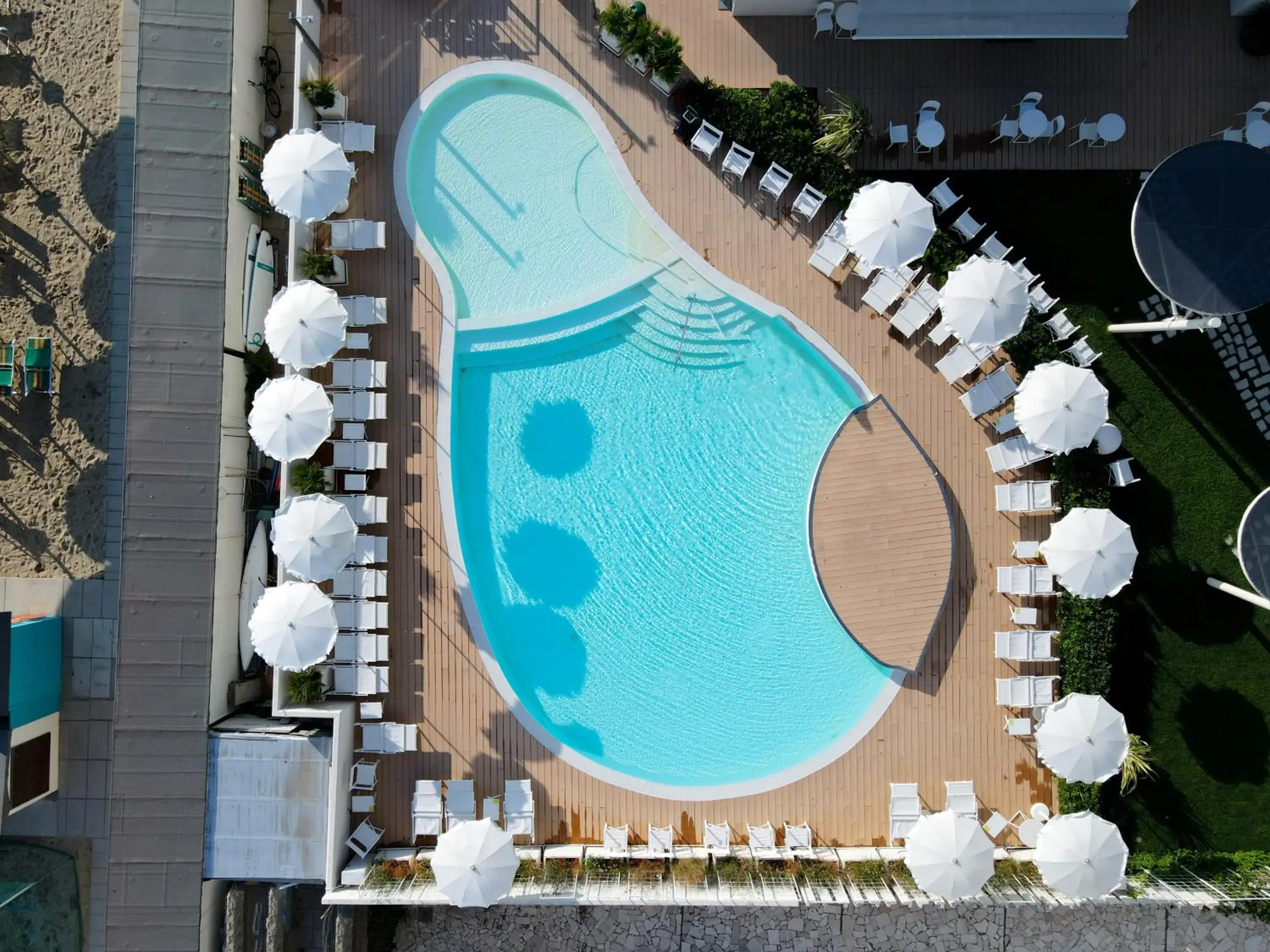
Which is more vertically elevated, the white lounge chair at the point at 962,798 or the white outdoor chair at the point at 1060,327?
the white outdoor chair at the point at 1060,327

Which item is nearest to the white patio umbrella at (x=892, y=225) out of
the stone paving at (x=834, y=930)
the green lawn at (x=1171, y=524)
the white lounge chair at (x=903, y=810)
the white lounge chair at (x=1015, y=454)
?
the green lawn at (x=1171, y=524)

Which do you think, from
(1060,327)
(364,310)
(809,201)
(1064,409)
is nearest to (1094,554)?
(1064,409)

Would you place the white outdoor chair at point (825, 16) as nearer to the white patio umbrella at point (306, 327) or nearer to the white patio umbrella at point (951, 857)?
the white patio umbrella at point (306, 327)

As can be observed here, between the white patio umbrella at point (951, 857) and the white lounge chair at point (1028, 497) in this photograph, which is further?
the white lounge chair at point (1028, 497)

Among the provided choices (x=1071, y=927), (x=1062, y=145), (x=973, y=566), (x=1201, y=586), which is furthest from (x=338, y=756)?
(x=1062, y=145)

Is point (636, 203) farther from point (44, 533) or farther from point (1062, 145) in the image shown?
point (44, 533)

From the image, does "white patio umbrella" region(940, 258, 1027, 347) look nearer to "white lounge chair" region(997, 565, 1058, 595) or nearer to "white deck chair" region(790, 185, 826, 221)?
"white deck chair" region(790, 185, 826, 221)
